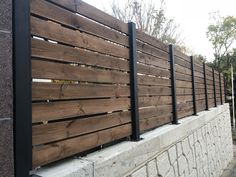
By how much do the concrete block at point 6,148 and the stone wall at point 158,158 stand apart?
23cm

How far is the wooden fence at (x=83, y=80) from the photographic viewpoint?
1614 millimetres

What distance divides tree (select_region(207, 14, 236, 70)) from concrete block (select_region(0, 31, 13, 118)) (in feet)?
67.3

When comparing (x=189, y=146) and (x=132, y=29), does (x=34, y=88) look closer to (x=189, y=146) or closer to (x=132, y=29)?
(x=132, y=29)

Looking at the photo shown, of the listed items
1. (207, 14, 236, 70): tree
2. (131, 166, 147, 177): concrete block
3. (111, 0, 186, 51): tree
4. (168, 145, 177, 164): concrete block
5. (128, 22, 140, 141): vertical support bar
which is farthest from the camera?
(207, 14, 236, 70): tree

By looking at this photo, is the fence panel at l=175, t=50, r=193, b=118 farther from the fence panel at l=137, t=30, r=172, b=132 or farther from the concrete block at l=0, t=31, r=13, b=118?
the concrete block at l=0, t=31, r=13, b=118

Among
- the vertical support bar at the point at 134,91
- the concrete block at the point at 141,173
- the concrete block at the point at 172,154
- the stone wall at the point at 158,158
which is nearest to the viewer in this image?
the stone wall at the point at 158,158

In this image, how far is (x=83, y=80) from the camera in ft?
6.45

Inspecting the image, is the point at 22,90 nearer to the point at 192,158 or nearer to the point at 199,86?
the point at 192,158

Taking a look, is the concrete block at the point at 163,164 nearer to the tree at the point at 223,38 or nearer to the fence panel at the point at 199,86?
the fence panel at the point at 199,86

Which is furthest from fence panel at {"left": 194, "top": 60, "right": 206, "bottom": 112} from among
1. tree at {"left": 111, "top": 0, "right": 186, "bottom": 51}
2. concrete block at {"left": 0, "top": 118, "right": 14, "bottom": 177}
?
tree at {"left": 111, "top": 0, "right": 186, "bottom": 51}

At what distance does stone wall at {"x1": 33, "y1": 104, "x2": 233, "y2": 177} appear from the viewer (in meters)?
1.82

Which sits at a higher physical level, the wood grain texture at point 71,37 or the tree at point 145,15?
the tree at point 145,15

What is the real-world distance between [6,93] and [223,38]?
21817mm

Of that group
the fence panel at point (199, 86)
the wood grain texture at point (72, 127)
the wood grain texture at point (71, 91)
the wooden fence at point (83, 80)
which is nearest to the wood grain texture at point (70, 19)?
the wooden fence at point (83, 80)
